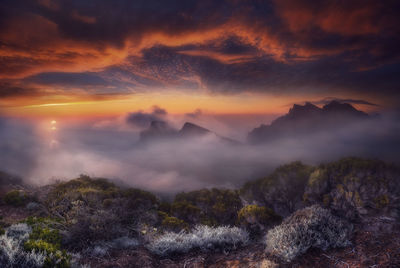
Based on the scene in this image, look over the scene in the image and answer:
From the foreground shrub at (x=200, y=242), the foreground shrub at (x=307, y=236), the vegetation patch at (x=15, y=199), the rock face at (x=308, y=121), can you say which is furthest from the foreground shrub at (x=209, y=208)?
the rock face at (x=308, y=121)

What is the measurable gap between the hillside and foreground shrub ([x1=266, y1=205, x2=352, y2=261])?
0.9 inches

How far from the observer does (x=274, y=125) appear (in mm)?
146250

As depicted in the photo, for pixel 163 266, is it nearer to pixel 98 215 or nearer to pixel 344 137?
pixel 98 215

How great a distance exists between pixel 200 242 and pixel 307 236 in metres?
2.77

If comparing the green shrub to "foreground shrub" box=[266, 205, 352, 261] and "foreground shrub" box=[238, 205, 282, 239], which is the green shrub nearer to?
"foreground shrub" box=[238, 205, 282, 239]

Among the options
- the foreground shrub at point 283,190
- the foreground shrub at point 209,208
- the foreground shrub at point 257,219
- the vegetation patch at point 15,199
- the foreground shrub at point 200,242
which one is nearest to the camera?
the foreground shrub at point 200,242

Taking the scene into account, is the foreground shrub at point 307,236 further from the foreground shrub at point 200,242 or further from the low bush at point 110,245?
the low bush at point 110,245

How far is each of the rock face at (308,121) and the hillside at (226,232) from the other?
104ft

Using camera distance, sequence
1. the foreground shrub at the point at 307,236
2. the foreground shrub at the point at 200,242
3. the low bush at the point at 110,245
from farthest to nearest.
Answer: the foreground shrub at the point at 200,242 → the low bush at the point at 110,245 → the foreground shrub at the point at 307,236

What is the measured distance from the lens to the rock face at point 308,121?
208ft

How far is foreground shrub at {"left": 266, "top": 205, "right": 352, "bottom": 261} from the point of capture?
177 inches

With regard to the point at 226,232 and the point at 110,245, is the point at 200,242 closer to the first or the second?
the point at 226,232

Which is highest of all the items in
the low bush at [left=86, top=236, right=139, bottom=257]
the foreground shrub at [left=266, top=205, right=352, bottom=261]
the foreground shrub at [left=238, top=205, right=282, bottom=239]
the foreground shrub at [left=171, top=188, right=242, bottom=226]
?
the foreground shrub at [left=266, top=205, right=352, bottom=261]

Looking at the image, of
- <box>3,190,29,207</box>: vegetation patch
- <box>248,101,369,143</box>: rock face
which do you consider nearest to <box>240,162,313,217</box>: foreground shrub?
<box>3,190,29,207</box>: vegetation patch
